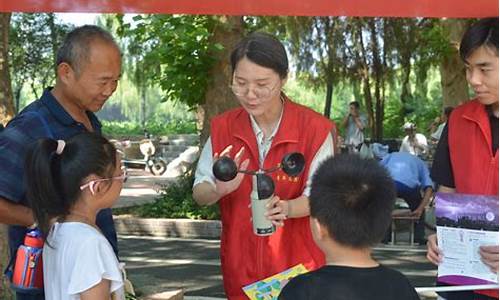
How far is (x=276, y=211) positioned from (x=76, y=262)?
0.65 metres

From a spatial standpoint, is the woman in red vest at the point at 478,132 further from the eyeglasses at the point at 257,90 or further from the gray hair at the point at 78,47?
the gray hair at the point at 78,47

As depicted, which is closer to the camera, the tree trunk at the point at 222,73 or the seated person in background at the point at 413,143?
the tree trunk at the point at 222,73

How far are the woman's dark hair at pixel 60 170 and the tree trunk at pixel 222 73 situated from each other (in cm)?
765

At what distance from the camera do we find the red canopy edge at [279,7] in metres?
2.92

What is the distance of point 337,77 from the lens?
2381 centimetres

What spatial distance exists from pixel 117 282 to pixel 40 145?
490 mm

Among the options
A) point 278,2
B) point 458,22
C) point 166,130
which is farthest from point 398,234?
point 166,130

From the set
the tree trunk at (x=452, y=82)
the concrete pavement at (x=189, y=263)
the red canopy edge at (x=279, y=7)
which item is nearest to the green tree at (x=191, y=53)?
the concrete pavement at (x=189, y=263)

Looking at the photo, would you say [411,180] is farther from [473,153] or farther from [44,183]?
[44,183]

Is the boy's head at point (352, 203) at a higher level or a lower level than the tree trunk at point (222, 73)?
lower

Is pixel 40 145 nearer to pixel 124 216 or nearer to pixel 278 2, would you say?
pixel 278 2

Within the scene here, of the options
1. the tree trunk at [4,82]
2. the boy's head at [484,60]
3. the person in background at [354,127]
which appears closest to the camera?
the boy's head at [484,60]

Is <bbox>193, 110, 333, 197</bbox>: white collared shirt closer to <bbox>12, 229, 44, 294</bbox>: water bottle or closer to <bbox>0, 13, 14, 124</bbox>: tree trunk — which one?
<bbox>12, 229, 44, 294</bbox>: water bottle

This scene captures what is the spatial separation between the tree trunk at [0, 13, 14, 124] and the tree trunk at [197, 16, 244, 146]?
164 inches
